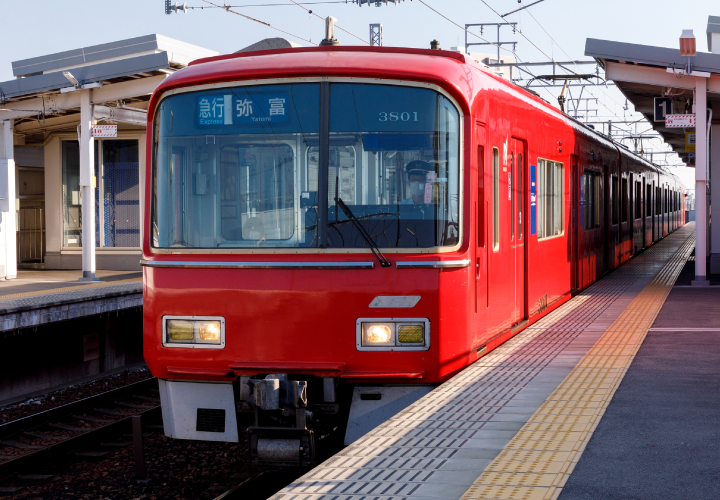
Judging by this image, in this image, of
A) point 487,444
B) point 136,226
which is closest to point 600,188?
point 136,226

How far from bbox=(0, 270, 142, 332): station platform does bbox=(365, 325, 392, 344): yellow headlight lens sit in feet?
20.6

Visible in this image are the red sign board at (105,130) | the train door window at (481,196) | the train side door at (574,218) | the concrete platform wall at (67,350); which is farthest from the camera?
the red sign board at (105,130)

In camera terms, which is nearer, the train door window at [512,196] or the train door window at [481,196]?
the train door window at [481,196]

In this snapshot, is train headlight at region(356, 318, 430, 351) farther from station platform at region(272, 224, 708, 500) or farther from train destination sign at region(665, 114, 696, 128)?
train destination sign at region(665, 114, 696, 128)

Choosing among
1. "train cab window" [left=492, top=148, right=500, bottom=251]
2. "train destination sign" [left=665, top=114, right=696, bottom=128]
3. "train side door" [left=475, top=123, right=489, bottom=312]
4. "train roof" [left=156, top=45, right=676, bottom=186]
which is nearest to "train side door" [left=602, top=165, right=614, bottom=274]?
"train destination sign" [left=665, top=114, right=696, bottom=128]

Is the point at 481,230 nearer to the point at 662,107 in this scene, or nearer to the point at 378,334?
the point at 378,334

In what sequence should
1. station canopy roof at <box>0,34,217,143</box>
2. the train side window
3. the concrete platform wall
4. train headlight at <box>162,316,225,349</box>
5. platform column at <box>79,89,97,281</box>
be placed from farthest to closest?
1. platform column at <box>79,89,97,281</box>
2. station canopy roof at <box>0,34,217,143</box>
3. the concrete platform wall
4. the train side window
5. train headlight at <box>162,316,225,349</box>

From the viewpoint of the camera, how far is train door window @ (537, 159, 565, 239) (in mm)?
9564

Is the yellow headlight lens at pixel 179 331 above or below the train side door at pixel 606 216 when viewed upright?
below

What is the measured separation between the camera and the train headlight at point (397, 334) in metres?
5.76

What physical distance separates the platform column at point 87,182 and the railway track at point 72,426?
6.67m

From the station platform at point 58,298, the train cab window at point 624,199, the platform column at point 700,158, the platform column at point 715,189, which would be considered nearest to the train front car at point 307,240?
the station platform at point 58,298

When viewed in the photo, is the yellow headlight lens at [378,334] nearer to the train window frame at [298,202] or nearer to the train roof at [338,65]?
the train window frame at [298,202]

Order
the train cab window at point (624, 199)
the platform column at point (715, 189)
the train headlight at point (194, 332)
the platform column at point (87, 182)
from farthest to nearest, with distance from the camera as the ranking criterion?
the train cab window at point (624, 199), the platform column at point (87, 182), the platform column at point (715, 189), the train headlight at point (194, 332)
